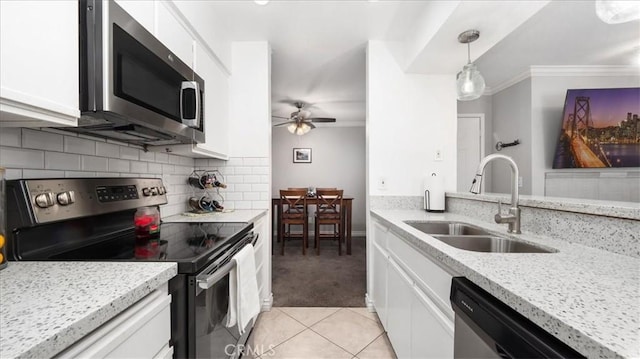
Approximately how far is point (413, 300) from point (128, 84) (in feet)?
4.91

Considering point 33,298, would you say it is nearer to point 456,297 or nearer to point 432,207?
point 456,297

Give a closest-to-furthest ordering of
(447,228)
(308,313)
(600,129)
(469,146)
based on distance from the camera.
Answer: (447,228), (308,313), (600,129), (469,146)

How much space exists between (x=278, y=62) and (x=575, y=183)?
3.50 m

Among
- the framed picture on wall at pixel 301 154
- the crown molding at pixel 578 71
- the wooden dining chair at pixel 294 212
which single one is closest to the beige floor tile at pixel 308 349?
the wooden dining chair at pixel 294 212

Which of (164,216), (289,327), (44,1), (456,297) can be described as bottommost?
(289,327)

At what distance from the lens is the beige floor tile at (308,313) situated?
1873mm

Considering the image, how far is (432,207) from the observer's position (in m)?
1.86

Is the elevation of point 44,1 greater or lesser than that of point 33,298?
greater

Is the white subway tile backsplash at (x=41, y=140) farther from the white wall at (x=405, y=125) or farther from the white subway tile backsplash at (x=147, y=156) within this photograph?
the white wall at (x=405, y=125)

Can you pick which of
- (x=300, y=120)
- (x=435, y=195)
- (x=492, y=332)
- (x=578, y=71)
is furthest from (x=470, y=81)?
(x=300, y=120)

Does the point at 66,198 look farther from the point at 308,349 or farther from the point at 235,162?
the point at 308,349

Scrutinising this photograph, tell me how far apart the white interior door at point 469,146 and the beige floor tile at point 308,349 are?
2.69 m

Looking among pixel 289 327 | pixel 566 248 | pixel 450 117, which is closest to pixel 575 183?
pixel 450 117

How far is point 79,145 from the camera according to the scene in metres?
1.03
